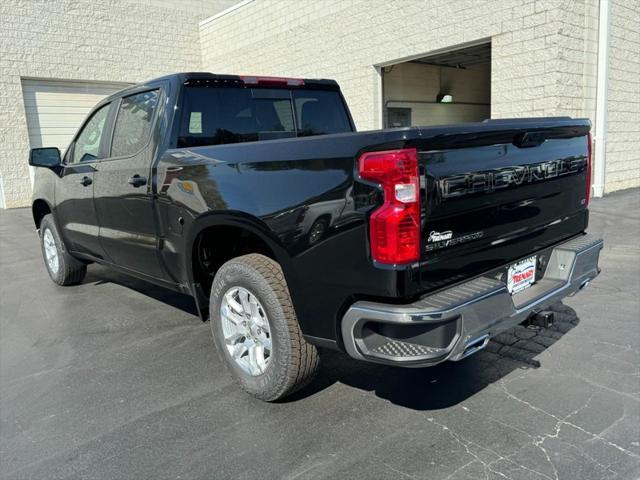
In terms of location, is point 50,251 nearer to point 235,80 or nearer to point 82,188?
point 82,188

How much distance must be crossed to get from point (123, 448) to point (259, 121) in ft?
8.64

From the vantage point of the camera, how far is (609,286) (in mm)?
5527

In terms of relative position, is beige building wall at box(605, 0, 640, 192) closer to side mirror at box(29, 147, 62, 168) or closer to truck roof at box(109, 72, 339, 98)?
truck roof at box(109, 72, 339, 98)

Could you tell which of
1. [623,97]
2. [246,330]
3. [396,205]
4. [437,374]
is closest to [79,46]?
[623,97]

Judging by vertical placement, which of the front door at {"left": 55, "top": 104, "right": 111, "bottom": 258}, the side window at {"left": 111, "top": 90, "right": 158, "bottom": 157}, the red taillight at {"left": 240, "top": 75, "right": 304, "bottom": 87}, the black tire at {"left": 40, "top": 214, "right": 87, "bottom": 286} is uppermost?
the red taillight at {"left": 240, "top": 75, "right": 304, "bottom": 87}

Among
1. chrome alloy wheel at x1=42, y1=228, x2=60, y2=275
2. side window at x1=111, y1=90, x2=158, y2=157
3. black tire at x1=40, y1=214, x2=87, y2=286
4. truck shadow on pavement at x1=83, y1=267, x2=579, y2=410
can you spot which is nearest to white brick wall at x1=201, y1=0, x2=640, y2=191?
truck shadow on pavement at x1=83, y1=267, x2=579, y2=410

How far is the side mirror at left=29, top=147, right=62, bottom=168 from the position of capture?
213 inches

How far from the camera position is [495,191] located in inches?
114

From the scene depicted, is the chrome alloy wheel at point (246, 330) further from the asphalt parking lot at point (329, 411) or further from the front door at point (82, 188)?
the front door at point (82, 188)

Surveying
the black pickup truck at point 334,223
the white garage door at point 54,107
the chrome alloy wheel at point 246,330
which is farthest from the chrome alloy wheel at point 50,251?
the white garage door at point 54,107

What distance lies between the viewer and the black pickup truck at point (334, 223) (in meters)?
2.54

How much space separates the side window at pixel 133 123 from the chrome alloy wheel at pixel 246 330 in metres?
1.57

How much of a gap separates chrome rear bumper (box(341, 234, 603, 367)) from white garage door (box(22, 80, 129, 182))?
15.6 m

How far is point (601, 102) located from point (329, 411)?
9.82 m
